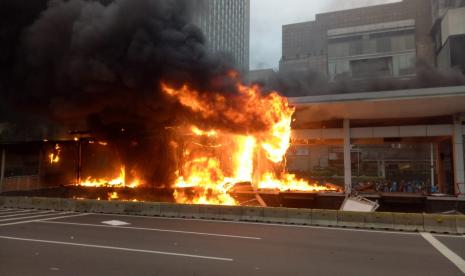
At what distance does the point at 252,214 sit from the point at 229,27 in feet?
224

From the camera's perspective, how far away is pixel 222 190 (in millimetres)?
20312

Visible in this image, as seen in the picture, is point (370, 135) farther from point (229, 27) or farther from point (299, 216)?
point (229, 27)

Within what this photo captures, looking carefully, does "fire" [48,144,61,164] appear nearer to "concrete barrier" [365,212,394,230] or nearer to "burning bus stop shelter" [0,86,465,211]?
"burning bus stop shelter" [0,86,465,211]

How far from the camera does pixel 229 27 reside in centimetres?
7706

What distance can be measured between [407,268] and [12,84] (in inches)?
917

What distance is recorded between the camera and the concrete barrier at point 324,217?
12.8 metres

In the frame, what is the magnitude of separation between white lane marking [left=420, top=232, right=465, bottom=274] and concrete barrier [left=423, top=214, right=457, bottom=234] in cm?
54

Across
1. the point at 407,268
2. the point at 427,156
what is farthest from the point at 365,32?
the point at 407,268

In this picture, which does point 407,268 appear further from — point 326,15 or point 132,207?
point 326,15

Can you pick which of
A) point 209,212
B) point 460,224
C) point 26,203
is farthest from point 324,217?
point 26,203

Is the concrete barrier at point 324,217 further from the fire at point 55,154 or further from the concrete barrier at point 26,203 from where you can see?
the fire at point 55,154

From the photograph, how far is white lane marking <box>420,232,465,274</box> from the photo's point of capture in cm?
750

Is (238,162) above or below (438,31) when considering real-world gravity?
below

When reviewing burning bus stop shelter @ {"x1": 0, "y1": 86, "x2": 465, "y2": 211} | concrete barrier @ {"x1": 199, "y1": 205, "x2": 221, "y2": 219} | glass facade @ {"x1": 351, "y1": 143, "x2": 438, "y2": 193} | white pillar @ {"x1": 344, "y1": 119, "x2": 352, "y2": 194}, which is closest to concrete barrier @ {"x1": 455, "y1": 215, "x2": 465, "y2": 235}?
burning bus stop shelter @ {"x1": 0, "y1": 86, "x2": 465, "y2": 211}
